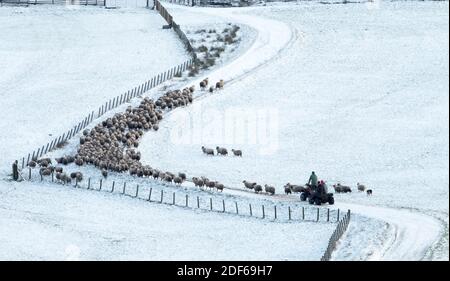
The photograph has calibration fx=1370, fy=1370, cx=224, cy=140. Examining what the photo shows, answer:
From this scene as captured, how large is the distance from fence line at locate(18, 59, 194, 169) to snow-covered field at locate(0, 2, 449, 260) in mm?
1129

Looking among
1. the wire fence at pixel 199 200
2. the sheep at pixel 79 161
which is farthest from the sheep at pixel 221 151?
the sheep at pixel 79 161

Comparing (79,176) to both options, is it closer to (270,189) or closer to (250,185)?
(250,185)

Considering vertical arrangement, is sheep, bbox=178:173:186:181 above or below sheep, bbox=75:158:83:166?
below

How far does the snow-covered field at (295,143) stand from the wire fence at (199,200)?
63 centimetres

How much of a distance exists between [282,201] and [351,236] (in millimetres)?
8177

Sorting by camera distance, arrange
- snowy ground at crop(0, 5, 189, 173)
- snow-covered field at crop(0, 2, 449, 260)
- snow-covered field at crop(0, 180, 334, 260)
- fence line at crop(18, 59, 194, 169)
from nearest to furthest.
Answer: snow-covered field at crop(0, 180, 334, 260), snow-covered field at crop(0, 2, 449, 260), fence line at crop(18, 59, 194, 169), snowy ground at crop(0, 5, 189, 173)

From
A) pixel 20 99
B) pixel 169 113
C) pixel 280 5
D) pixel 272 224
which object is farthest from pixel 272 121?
pixel 280 5

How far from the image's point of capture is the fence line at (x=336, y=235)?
46.3 metres

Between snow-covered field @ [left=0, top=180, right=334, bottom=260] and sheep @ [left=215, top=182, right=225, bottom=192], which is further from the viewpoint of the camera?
sheep @ [left=215, top=182, right=225, bottom=192]

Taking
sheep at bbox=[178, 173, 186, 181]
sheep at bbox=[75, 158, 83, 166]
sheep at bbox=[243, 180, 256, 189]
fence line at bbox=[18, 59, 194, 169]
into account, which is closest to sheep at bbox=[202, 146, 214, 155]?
sheep at bbox=[178, 173, 186, 181]

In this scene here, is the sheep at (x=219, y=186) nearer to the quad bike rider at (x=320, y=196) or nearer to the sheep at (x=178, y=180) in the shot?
the sheep at (x=178, y=180)

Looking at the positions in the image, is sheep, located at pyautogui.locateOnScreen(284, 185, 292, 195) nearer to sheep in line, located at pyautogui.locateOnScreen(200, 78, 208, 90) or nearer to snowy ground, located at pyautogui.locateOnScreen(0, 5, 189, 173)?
snowy ground, located at pyautogui.locateOnScreen(0, 5, 189, 173)

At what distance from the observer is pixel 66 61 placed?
91.4 meters

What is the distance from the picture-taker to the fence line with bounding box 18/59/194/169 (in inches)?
2655
